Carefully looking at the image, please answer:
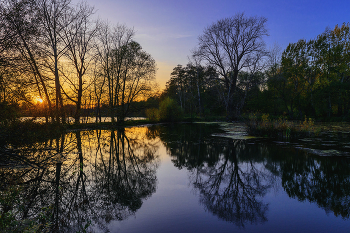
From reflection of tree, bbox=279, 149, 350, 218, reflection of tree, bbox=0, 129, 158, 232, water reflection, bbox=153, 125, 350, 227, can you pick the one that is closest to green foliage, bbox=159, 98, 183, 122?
water reflection, bbox=153, 125, 350, 227

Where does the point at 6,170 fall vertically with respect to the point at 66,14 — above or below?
below

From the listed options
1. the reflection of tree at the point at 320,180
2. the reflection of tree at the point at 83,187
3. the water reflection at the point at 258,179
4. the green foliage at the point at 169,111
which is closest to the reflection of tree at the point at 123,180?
the reflection of tree at the point at 83,187

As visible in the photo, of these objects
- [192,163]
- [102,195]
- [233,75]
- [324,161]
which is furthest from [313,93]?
[102,195]

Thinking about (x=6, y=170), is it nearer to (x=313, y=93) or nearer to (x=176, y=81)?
(x=313, y=93)

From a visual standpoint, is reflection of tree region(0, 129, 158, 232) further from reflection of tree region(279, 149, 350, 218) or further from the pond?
reflection of tree region(279, 149, 350, 218)

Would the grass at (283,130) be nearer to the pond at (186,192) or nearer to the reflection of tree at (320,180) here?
the pond at (186,192)

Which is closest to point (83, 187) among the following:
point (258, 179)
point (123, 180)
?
point (123, 180)

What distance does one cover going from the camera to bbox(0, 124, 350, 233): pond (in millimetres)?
3676

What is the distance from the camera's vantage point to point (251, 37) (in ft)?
93.5

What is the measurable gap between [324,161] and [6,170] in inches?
407

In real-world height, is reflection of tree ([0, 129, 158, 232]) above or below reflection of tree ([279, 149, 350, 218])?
above

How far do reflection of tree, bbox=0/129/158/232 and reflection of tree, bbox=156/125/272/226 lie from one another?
1365mm

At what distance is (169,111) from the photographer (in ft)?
101

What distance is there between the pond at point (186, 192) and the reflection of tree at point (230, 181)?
0.8 inches
